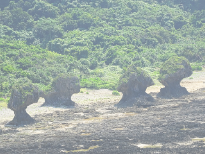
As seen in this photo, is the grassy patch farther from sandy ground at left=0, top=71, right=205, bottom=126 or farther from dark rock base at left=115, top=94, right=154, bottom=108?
dark rock base at left=115, top=94, right=154, bottom=108

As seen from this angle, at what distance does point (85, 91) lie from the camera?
4584 cm

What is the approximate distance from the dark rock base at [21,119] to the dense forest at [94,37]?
857 cm

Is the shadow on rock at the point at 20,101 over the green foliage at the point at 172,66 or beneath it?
beneath

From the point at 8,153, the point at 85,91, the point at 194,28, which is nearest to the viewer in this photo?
the point at 8,153

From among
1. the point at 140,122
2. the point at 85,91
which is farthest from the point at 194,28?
the point at 140,122

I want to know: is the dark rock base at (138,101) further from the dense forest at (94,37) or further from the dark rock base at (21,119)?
the dark rock base at (21,119)

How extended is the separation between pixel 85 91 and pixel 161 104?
10.0 m

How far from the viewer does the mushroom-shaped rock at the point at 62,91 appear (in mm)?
38906

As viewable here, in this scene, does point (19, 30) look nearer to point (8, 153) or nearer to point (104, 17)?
point (104, 17)

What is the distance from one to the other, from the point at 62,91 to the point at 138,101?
6.97 meters

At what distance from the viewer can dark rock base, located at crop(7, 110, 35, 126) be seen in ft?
106

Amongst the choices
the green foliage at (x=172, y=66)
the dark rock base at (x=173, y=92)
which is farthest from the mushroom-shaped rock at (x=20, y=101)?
the green foliage at (x=172, y=66)

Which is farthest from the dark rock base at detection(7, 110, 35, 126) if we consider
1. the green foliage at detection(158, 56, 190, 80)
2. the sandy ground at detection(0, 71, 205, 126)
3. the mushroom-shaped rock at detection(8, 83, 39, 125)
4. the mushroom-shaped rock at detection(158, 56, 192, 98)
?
the green foliage at detection(158, 56, 190, 80)

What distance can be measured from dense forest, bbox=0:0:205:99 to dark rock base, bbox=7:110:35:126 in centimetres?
857
